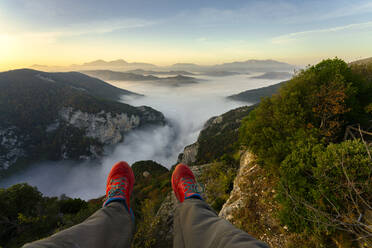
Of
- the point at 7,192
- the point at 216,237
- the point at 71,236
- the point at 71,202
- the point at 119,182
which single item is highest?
the point at 71,236

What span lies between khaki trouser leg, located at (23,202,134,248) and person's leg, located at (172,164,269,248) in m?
1.11

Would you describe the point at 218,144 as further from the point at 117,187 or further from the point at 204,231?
the point at 204,231

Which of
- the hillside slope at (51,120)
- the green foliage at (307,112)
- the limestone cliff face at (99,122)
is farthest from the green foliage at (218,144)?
the hillside slope at (51,120)

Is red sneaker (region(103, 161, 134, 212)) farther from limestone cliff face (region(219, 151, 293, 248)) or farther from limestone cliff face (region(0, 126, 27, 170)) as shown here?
limestone cliff face (region(0, 126, 27, 170))

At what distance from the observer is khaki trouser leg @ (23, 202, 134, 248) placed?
7.88ft

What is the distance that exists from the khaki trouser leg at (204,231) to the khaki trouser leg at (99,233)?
3.67 ft

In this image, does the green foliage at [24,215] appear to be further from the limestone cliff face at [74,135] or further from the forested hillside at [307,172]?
the limestone cliff face at [74,135]

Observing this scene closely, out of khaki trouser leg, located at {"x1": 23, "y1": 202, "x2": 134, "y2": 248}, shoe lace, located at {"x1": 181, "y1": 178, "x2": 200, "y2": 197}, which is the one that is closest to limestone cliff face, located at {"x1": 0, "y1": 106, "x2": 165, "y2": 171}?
shoe lace, located at {"x1": 181, "y1": 178, "x2": 200, "y2": 197}

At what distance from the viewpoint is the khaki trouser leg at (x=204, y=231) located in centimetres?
247

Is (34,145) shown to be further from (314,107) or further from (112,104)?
(314,107)

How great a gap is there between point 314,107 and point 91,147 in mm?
172383

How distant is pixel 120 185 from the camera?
510cm

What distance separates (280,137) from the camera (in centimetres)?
733

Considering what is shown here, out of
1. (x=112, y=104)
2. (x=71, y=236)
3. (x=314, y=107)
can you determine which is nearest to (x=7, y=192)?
(x=71, y=236)
